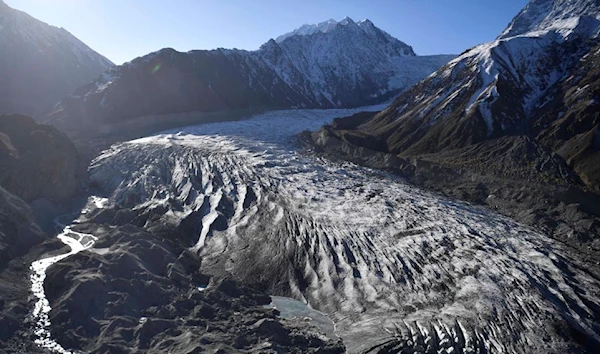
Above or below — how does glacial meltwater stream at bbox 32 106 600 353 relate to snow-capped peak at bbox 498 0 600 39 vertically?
below

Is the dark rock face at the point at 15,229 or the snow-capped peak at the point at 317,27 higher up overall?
the snow-capped peak at the point at 317,27

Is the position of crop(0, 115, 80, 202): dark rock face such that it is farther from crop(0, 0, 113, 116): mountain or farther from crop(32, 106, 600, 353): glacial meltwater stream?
crop(0, 0, 113, 116): mountain

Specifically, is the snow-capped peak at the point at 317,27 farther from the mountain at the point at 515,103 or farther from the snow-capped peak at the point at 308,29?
the mountain at the point at 515,103

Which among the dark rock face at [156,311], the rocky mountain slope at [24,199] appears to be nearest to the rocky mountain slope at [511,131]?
the dark rock face at [156,311]

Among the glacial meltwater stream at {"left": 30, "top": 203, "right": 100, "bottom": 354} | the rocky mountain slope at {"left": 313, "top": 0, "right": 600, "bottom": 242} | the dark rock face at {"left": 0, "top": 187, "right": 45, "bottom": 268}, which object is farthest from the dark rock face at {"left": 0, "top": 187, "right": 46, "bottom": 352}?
the rocky mountain slope at {"left": 313, "top": 0, "right": 600, "bottom": 242}

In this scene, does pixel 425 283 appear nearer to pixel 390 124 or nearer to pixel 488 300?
pixel 488 300
